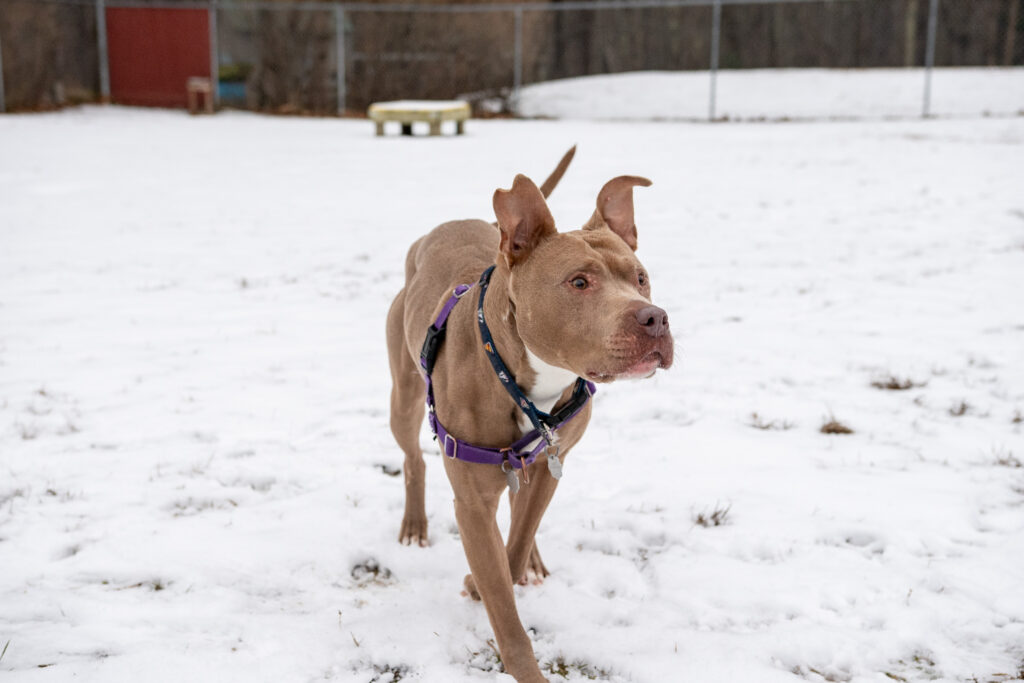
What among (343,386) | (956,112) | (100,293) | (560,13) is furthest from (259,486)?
(560,13)

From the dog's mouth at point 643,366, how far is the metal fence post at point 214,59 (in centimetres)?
2161

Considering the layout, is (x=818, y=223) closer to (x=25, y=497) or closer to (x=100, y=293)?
(x=100, y=293)

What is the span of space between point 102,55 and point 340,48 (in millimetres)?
5936

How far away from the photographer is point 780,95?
2077cm

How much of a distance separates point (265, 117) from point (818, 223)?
15.7 m

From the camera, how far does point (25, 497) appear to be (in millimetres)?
3576

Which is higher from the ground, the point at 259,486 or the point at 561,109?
the point at 561,109

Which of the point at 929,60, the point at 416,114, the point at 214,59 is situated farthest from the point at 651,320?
the point at 214,59

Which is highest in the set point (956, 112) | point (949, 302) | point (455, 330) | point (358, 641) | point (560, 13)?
point (560, 13)

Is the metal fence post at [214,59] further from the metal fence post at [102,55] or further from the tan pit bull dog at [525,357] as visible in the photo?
the tan pit bull dog at [525,357]

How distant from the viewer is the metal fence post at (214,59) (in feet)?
→ 68.7

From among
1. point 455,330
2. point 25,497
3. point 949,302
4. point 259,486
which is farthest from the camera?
point 949,302

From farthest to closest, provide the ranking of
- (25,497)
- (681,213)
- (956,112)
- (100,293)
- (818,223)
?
(956,112)
(681,213)
(818,223)
(100,293)
(25,497)

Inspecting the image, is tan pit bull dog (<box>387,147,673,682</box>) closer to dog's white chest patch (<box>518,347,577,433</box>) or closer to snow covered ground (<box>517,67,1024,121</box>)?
dog's white chest patch (<box>518,347,577,433</box>)
